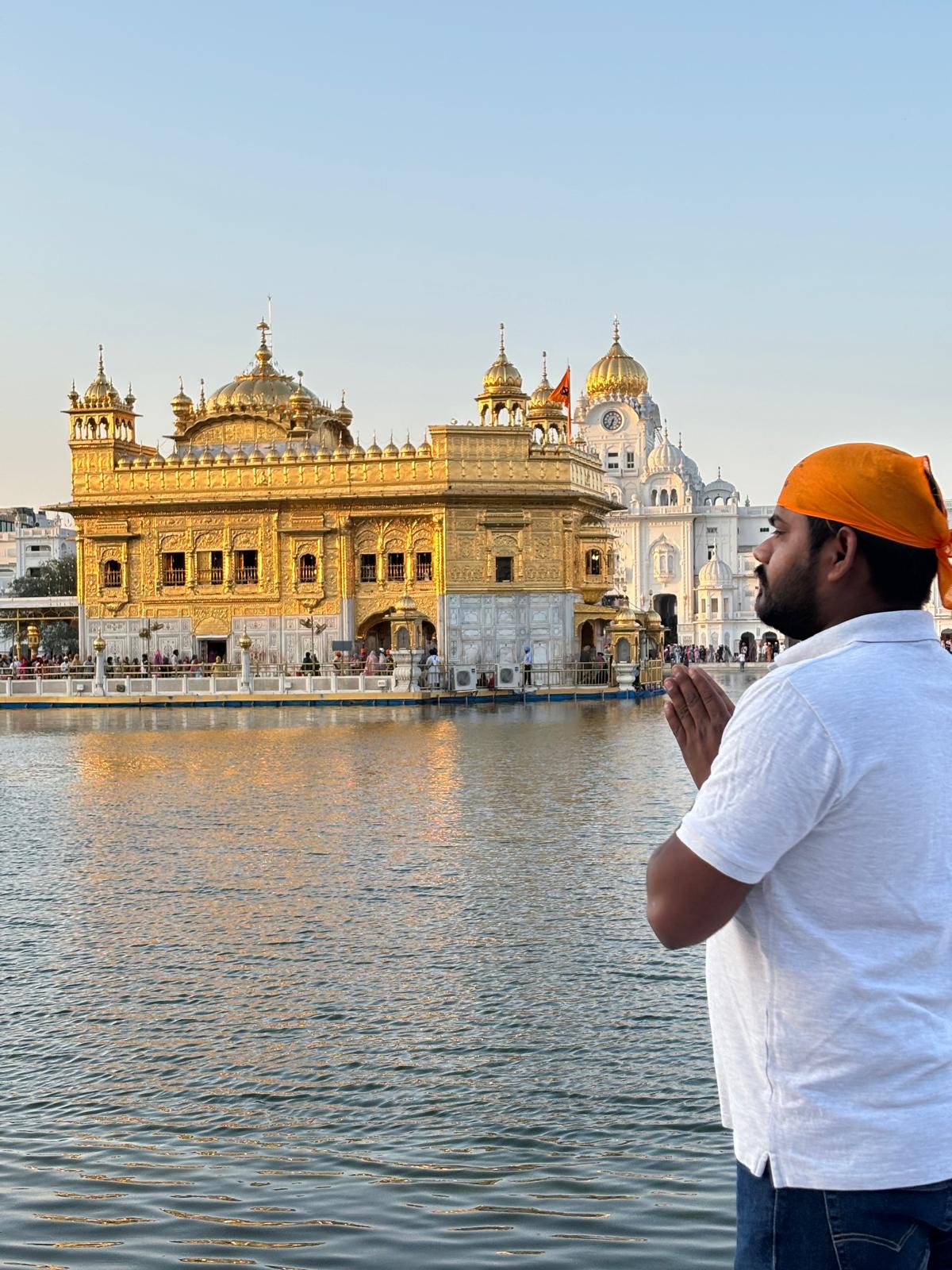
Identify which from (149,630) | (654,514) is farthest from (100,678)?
(654,514)

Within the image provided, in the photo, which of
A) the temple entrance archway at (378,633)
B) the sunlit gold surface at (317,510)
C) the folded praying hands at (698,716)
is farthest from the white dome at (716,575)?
the folded praying hands at (698,716)

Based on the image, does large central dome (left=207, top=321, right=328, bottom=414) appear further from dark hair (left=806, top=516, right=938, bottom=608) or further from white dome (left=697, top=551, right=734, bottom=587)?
dark hair (left=806, top=516, right=938, bottom=608)

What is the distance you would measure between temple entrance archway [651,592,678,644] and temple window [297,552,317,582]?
40.9 meters

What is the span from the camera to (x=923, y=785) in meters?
2.24

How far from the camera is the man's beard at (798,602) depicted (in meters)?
2.41

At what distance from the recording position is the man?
7.11 ft

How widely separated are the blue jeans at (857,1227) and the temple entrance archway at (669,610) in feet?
264

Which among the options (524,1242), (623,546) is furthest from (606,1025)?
(623,546)

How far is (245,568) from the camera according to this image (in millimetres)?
44312

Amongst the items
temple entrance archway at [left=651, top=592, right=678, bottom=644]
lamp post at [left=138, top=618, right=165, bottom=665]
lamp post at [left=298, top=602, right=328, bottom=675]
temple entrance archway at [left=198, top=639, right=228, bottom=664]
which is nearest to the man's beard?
lamp post at [left=298, top=602, right=328, bottom=675]

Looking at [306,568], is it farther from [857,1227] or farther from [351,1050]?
[857,1227]

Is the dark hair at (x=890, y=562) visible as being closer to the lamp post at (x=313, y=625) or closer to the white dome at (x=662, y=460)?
the lamp post at (x=313, y=625)

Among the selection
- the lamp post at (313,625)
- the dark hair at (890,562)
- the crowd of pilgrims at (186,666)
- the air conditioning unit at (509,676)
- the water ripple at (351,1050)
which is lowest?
the water ripple at (351,1050)

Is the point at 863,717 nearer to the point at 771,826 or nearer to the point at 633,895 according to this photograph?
the point at 771,826
